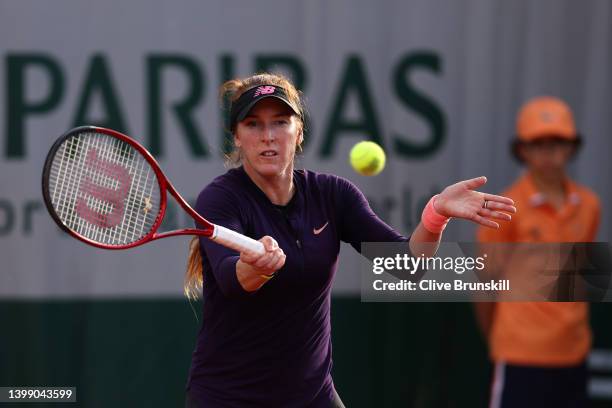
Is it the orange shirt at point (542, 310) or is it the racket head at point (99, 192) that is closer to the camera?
the racket head at point (99, 192)

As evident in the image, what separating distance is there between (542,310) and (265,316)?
6.49 ft

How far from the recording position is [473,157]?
498 cm

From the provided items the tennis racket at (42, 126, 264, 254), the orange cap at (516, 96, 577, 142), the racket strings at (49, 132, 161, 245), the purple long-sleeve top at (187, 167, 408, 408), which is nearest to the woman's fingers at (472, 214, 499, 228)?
the purple long-sleeve top at (187, 167, 408, 408)

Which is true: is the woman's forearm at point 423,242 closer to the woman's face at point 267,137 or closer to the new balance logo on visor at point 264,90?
the woman's face at point 267,137

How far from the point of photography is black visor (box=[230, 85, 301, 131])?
9.46 ft

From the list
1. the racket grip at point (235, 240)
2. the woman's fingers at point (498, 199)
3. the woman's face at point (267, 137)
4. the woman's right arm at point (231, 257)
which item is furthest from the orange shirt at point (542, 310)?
the racket grip at point (235, 240)

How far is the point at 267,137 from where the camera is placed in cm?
290

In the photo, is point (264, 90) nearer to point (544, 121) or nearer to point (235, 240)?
point (235, 240)

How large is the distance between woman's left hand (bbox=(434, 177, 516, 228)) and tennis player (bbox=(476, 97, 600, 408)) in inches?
67.7

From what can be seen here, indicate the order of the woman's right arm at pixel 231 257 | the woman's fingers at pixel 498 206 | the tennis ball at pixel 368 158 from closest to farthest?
the woman's right arm at pixel 231 257, the woman's fingers at pixel 498 206, the tennis ball at pixel 368 158

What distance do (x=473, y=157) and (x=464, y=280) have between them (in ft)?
1.80

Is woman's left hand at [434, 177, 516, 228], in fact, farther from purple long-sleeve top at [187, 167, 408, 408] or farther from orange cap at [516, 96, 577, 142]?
orange cap at [516, 96, 577, 142]

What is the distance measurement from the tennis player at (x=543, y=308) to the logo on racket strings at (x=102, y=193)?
2.00 metres

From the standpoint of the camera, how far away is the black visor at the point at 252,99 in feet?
9.46
